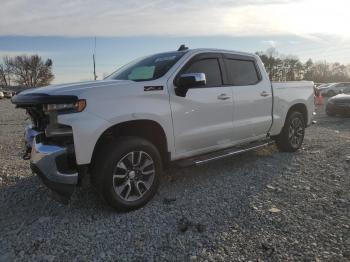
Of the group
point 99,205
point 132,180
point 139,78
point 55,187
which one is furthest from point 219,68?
point 55,187

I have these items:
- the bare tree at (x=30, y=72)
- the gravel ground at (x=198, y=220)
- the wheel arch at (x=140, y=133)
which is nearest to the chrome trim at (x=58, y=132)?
the wheel arch at (x=140, y=133)

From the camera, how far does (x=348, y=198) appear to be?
4.86 m

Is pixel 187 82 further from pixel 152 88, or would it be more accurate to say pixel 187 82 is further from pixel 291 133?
pixel 291 133

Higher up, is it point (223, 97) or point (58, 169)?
point (223, 97)

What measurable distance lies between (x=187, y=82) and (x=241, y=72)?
5.84ft

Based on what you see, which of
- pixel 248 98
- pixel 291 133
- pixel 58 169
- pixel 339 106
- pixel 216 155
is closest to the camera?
pixel 58 169

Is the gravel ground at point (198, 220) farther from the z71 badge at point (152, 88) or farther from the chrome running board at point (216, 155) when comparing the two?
the z71 badge at point (152, 88)

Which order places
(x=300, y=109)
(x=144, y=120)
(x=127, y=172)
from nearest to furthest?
(x=127, y=172)
(x=144, y=120)
(x=300, y=109)

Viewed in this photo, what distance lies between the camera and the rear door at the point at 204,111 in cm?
493

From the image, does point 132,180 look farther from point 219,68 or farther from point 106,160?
point 219,68

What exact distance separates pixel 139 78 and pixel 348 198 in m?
3.12

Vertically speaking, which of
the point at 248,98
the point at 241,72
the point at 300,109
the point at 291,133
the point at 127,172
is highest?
the point at 241,72

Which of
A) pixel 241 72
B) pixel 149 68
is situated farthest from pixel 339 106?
pixel 149 68

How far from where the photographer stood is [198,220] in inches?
165
